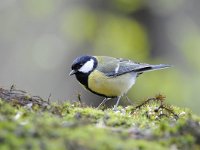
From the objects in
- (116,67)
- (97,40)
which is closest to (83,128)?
(116,67)

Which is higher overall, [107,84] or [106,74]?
[106,74]

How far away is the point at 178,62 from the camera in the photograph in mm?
11891

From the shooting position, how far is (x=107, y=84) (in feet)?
21.5

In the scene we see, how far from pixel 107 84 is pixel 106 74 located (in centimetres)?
17

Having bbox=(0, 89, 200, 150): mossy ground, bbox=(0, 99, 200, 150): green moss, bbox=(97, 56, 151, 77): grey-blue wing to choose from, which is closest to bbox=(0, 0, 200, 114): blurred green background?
bbox=(97, 56, 151, 77): grey-blue wing

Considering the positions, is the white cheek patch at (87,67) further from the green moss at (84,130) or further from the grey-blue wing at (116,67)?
the green moss at (84,130)

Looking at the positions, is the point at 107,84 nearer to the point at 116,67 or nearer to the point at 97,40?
the point at 116,67

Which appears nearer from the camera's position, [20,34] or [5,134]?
[5,134]

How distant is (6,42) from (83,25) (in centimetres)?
182

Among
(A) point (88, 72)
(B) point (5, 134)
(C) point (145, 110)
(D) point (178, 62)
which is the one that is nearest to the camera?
(B) point (5, 134)

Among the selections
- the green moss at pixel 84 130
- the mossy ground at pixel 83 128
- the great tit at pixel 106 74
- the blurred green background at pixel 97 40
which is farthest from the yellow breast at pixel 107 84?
the blurred green background at pixel 97 40

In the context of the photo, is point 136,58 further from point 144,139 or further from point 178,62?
point 144,139

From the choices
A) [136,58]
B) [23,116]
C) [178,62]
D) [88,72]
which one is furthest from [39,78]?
[23,116]

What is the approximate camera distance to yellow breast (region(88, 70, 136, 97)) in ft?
21.3
